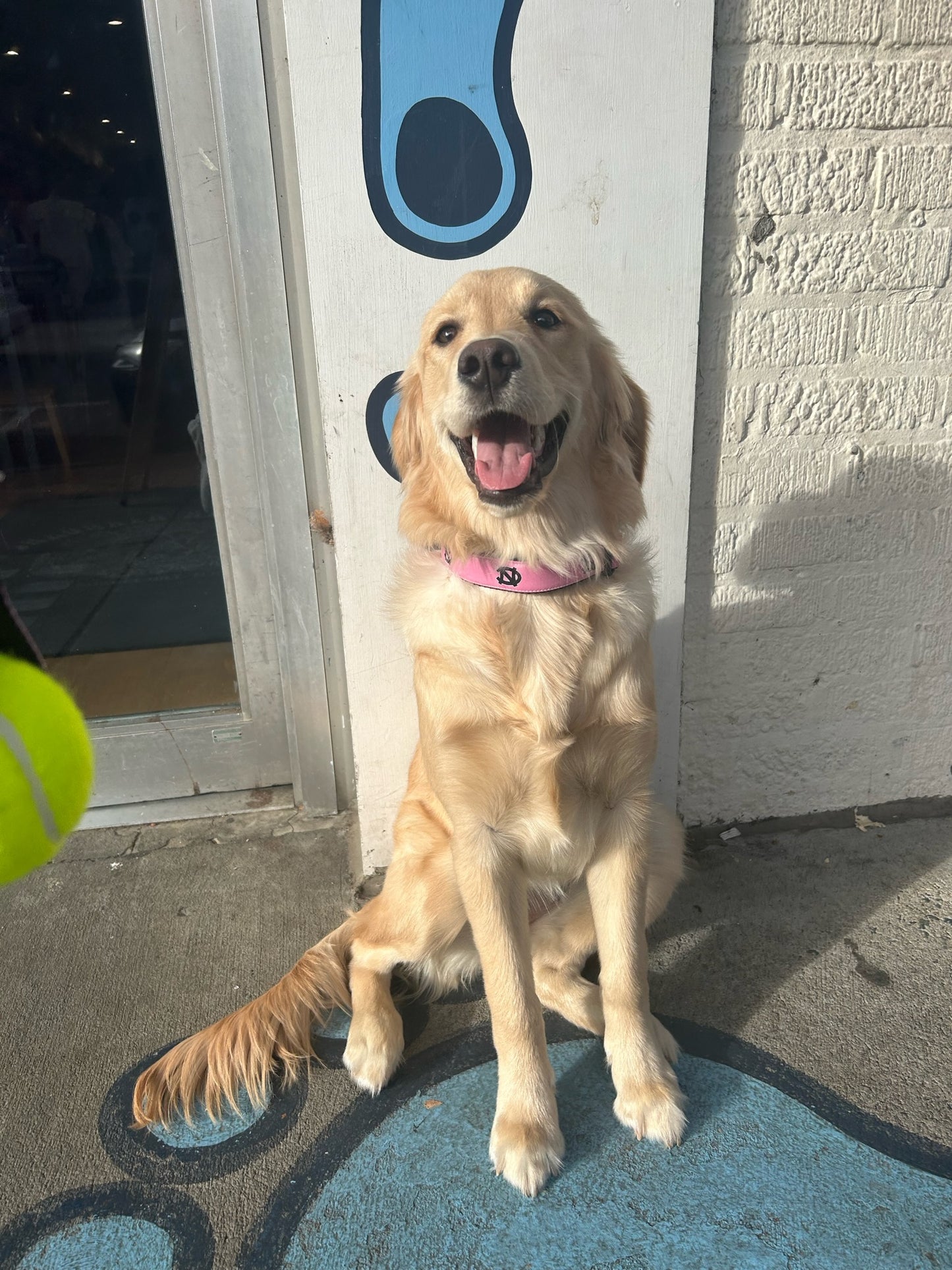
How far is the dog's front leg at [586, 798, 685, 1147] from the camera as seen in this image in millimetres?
1660

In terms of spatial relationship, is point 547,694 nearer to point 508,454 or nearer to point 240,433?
point 508,454

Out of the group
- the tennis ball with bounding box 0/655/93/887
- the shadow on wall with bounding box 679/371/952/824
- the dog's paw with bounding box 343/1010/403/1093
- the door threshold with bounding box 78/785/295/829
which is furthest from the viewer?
the door threshold with bounding box 78/785/295/829

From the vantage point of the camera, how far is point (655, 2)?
1.88 m

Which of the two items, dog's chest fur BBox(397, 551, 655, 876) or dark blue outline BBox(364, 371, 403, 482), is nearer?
dog's chest fur BBox(397, 551, 655, 876)

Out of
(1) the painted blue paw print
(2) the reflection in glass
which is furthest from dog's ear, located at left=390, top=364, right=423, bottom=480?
(2) the reflection in glass

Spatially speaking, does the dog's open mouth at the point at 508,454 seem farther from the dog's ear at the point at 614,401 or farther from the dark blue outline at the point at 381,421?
the dark blue outline at the point at 381,421

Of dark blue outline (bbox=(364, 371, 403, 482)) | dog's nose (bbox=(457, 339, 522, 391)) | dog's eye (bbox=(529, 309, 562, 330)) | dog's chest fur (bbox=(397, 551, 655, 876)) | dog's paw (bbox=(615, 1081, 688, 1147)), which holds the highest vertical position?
dog's eye (bbox=(529, 309, 562, 330))

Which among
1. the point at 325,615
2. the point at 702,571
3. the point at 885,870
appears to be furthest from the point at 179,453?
the point at 885,870

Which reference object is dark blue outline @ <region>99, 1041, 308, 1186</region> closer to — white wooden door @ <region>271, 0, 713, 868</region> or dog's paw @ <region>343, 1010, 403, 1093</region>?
dog's paw @ <region>343, 1010, 403, 1093</region>

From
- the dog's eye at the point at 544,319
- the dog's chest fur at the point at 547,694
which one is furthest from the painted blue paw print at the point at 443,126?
the dog's chest fur at the point at 547,694

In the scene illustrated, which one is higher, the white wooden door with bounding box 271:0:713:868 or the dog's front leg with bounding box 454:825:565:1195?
the white wooden door with bounding box 271:0:713:868

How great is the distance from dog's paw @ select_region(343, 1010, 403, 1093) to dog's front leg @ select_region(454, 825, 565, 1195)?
26cm

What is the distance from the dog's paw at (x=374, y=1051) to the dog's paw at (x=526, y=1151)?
0.95 ft

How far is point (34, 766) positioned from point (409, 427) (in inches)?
41.8
